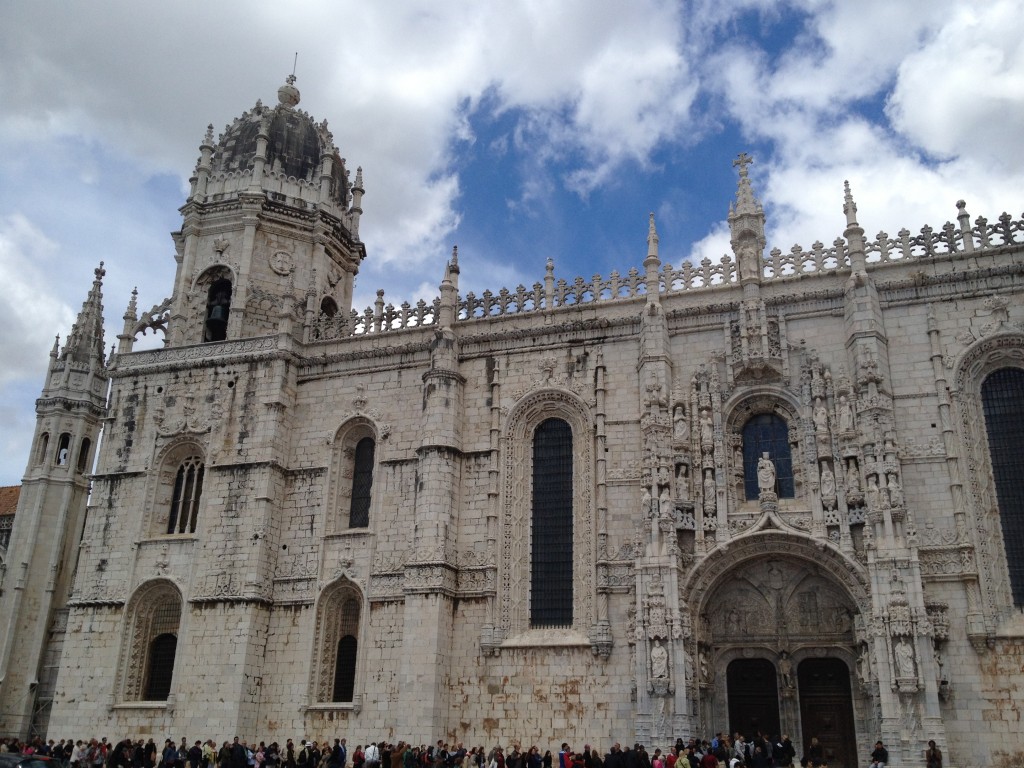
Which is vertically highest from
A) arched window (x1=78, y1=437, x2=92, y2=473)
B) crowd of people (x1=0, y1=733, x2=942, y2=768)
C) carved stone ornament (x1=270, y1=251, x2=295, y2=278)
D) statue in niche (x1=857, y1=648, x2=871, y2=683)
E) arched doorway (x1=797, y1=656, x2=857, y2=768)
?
carved stone ornament (x1=270, y1=251, x2=295, y2=278)

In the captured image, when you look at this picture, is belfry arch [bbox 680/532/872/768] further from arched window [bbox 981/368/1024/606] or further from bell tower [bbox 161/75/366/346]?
bell tower [bbox 161/75/366/346]

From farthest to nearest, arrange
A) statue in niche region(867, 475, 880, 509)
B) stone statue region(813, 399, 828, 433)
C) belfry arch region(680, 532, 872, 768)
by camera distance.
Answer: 1. stone statue region(813, 399, 828, 433)
2. belfry arch region(680, 532, 872, 768)
3. statue in niche region(867, 475, 880, 509)

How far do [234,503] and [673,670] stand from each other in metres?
13.7

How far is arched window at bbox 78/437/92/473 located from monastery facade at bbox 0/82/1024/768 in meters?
8.41

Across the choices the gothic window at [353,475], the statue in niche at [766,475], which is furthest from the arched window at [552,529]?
the statue in niche at [766,475]

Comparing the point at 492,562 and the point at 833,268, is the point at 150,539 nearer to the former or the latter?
the point at 492,562

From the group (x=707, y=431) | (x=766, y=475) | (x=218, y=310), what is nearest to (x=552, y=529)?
(x=707, y=431)

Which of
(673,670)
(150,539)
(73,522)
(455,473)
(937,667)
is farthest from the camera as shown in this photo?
(73,522)

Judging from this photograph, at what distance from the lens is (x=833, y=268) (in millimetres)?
24609

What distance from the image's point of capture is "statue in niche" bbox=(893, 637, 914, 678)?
19.5 meters

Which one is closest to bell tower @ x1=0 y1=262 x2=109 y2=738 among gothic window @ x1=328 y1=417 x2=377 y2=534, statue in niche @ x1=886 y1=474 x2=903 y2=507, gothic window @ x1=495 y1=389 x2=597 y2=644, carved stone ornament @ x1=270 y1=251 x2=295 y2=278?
carved stone ornament @ x1=270 y1=251 x2=295 y2=278

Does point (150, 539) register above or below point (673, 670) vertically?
above

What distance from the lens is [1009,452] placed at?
72.0 feet

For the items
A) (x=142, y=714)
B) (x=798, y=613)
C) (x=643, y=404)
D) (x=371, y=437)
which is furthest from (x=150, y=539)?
(x=798, y=613)
